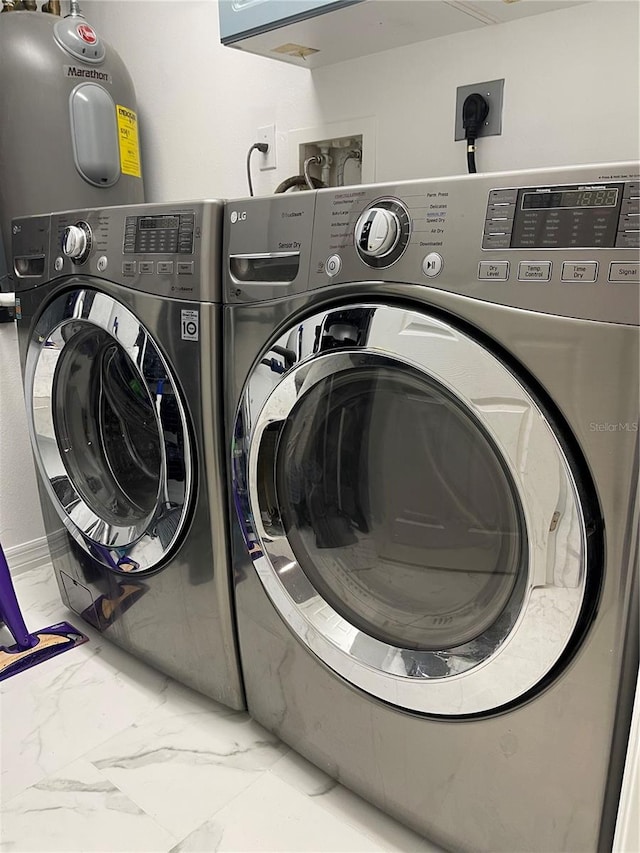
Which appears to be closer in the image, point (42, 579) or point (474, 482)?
point (474, 482)

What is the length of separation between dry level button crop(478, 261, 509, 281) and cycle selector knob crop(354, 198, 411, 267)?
104 millimetres

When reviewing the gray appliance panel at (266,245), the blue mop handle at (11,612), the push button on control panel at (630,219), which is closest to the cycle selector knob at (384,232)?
the gray appliance panel at (266,245)

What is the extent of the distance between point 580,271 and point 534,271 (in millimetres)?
47

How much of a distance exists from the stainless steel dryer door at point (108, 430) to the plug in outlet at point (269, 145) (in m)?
0.66

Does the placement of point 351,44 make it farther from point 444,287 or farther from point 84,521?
point 84,521

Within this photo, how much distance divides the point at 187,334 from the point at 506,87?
0.76 meters

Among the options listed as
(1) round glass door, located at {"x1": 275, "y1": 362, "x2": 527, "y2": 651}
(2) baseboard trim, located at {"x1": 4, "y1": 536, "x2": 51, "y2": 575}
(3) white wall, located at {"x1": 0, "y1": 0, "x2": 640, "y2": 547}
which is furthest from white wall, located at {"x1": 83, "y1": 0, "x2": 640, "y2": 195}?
(2) baseboard trim, located at {"x1": 4, "y1": 536, "x2": 51, "y2": 575}

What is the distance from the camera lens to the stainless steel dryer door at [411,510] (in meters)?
0.72

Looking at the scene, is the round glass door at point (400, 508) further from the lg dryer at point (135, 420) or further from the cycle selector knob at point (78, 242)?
the cycle selector knob at point (78, 242)

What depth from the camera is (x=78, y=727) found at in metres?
1.26

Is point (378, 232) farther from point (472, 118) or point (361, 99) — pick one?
point (361, 99)

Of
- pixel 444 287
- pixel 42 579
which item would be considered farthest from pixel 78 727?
pixel 444 287

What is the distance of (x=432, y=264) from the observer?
29.4 inches

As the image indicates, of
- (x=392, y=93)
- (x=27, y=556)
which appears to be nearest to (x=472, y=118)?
(x=392, y=93)
